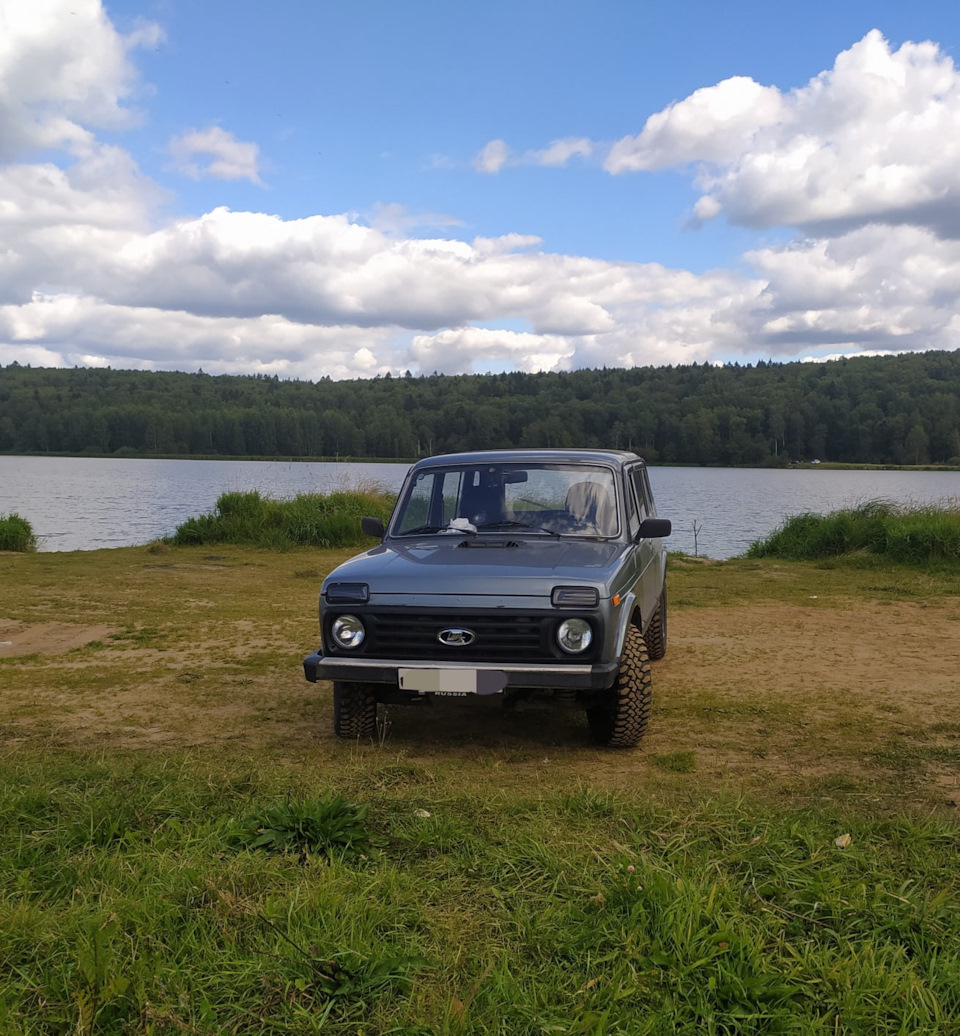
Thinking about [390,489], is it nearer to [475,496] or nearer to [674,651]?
[674,651]

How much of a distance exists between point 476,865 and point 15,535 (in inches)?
665

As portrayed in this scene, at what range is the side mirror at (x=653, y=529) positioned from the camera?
20.7 ft

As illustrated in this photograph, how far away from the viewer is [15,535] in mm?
17969

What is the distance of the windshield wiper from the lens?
6199 mm

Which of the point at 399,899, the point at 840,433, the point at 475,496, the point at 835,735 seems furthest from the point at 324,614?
the point at 840,433

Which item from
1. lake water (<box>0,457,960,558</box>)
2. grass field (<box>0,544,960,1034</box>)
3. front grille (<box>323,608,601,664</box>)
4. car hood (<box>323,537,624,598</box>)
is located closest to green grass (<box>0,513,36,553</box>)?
lake water (<box>0,457,960,558</box>)

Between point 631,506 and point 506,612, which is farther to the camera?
point 631,506

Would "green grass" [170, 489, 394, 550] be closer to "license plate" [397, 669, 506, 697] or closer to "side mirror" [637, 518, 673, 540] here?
"side mirror" [637, 518, 673, 540]

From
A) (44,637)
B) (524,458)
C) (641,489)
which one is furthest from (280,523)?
(524,458)

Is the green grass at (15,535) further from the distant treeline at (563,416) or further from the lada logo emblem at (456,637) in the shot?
the distant treeline at (563,416)

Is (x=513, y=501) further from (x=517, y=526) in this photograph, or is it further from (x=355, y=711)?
(x=355, y=711)

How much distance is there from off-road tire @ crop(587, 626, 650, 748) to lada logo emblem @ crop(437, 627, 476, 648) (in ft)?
2.98

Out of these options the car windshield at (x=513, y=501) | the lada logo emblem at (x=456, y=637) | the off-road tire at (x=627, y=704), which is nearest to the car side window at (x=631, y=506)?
the car windshield at (x=513, y=501)

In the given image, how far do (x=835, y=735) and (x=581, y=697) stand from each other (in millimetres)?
1694
